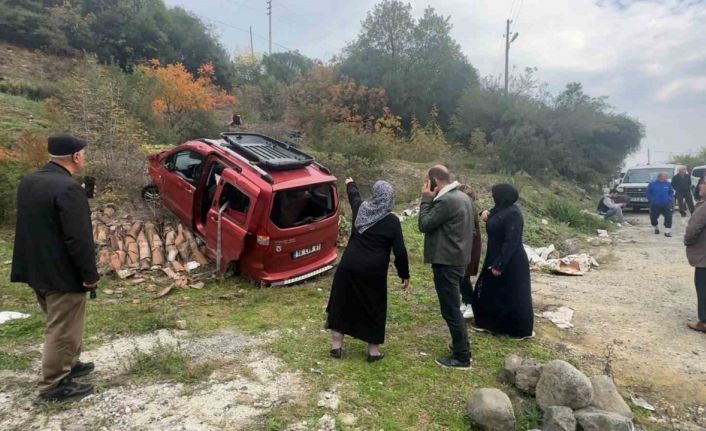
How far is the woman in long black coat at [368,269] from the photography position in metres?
4.04

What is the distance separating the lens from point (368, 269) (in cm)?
404

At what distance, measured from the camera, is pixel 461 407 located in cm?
368

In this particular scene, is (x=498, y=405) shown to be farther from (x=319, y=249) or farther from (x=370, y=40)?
(x=370, y=40)

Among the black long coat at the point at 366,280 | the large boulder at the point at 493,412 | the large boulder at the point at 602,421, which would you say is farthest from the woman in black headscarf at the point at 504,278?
the large boulder at the point at 602,421

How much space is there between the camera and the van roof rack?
6.62 m

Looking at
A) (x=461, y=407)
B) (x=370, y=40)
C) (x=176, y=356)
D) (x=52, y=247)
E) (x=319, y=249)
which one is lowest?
(x=461, y=407)

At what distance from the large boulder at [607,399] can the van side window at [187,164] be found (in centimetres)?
598

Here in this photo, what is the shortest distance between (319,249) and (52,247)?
13.4 ft

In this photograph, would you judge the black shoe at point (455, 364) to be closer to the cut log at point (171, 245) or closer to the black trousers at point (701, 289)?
the black trousers at point (701, 289)

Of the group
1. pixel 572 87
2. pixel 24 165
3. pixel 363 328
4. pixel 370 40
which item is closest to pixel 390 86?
pixel 370 40

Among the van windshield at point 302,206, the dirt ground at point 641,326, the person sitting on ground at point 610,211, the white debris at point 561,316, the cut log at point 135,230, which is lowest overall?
the dirt ground at point 641,326

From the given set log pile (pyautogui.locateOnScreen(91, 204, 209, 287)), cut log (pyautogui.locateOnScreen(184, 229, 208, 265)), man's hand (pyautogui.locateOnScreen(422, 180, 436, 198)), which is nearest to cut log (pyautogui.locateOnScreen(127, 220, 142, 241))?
log pile (pyautogui.locateOnScreen(91, 204, 209, 287))

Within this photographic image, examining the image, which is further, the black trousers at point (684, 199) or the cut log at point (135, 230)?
the black trousers at point (684, 199)

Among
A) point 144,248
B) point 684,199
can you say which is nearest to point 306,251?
point 144,248
